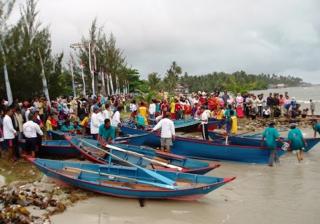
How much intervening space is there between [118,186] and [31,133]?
406 cm

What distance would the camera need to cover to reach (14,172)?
39.7 feet

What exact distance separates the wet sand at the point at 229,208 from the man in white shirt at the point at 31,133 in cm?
364

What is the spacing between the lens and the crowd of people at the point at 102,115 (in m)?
13.0

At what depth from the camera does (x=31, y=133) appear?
41.7ft

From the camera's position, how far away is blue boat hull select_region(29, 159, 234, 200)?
959 centimetres

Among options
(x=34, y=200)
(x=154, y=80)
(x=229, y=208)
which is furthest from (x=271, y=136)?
(x=154, y=80)

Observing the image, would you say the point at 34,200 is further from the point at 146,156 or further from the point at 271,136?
the point at 271,136

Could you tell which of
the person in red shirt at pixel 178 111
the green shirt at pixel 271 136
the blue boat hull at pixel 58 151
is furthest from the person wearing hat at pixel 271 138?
the person in red shirt at pixel 178 111

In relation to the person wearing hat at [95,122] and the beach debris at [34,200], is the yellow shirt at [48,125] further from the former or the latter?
→ the beach debris at [34,200]

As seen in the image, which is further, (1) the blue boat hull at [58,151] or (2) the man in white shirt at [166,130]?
(1) the blue boat hull at [58,151]

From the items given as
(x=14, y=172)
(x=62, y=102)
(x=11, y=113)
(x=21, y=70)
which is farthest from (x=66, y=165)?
(x=21, y=70)

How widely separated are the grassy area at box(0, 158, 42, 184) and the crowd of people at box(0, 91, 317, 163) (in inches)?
15.6

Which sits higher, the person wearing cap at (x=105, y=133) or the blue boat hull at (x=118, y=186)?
the person wearing cap at (x=105, y=133)

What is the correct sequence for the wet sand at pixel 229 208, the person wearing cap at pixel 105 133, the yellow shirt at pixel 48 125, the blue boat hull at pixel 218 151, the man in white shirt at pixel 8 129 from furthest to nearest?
the yellow shirt at pixel 48 125
the blue boat hull at pixel 218 151
the person wearing cap at pixel 105 133
the man in white shirt at pixel 8 129
the wet sand at pixel 229 208
